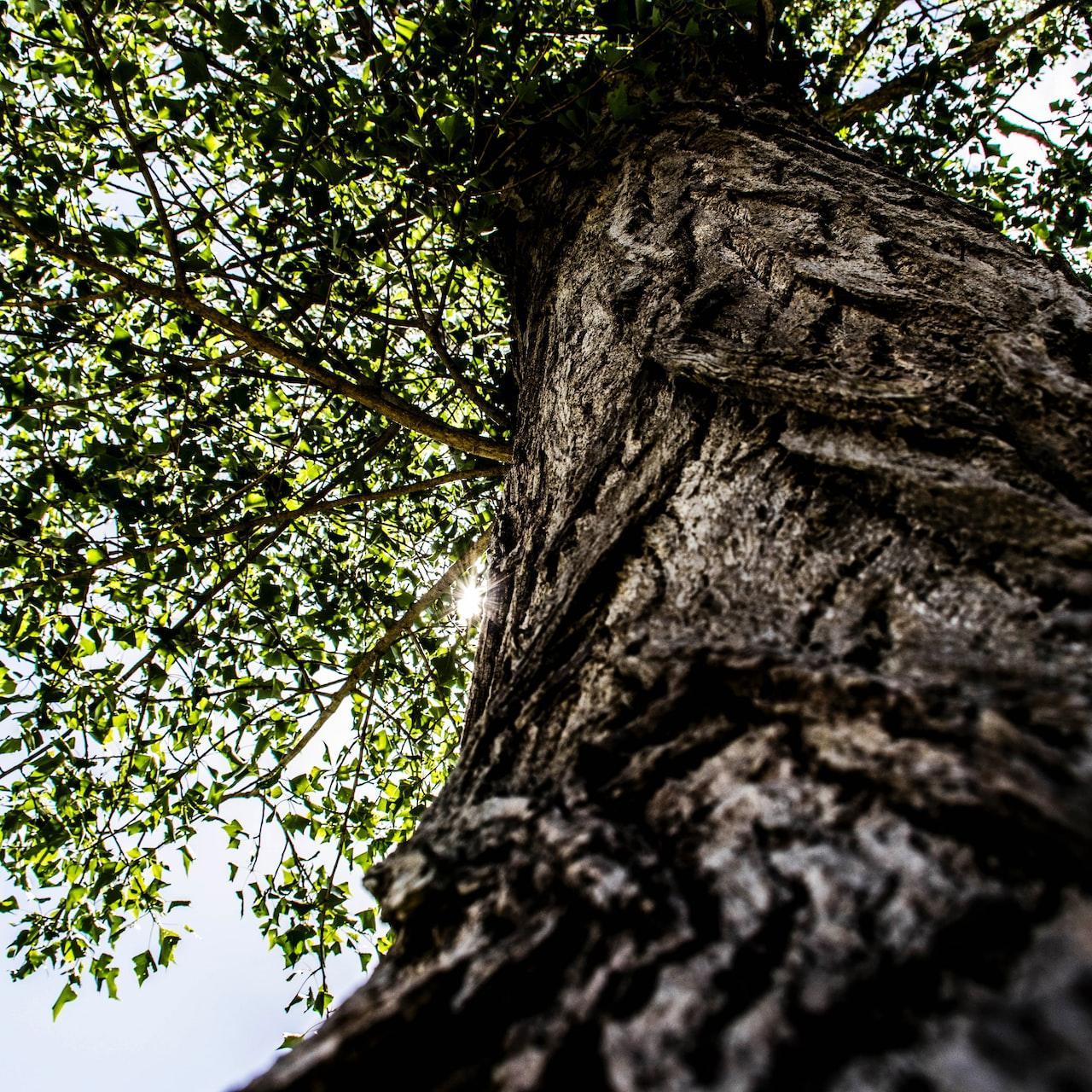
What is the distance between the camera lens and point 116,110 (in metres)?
2.33

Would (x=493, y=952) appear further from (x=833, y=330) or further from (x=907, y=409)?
A: (x=833, y=330)

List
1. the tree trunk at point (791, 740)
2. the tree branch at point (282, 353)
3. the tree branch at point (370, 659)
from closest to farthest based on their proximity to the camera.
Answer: the tree trunk at point (791, 740)
the tree branch at point (282, 353)
the tree branch at point (370, 659)

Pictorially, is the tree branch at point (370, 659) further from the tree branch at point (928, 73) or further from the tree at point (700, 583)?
the tree branch at point (928, 73)

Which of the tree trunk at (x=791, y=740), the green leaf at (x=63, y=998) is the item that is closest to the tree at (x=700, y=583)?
the tree trunk at (x=791, y=740)

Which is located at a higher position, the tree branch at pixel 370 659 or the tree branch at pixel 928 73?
the tree branch at pixel 928 73

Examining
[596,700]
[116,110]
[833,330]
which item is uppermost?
[116,110]

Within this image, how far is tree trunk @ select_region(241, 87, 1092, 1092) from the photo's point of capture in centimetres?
42

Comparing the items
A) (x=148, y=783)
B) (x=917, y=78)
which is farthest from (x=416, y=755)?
(x=917, y=78)

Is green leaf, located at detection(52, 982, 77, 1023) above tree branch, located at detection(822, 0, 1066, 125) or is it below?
below

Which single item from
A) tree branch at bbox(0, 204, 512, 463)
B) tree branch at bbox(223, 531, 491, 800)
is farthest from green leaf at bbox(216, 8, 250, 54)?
tree branch at bbox(223, 531, 491, 800)

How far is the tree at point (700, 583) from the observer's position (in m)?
0.44

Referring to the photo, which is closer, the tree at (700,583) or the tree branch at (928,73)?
the tree at (700,583)

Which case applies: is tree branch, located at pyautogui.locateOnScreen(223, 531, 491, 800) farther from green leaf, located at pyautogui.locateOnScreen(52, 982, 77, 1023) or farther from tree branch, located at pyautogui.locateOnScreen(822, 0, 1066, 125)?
tree branch, located at pyautogui.locateOnScreen(822, 0, 1066, 125)

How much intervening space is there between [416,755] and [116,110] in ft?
11.1
